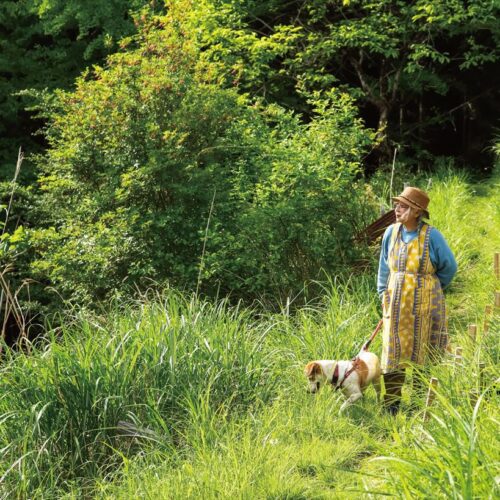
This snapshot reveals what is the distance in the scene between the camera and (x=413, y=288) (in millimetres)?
5348

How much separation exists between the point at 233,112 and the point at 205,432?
18.6 feet

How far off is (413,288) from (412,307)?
121 mm

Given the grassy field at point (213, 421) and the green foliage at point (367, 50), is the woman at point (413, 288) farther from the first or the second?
the green foliage at point (367, 50)

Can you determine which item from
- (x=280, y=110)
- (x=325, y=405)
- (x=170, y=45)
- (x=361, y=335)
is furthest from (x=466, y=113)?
(x=325, y=405)

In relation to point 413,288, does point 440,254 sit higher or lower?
higher

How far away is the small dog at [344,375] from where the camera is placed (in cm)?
527

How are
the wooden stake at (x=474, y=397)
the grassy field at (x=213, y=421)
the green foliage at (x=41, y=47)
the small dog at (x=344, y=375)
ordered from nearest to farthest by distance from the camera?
the grassy field at (x=213, y=421)
the wooden stake at (x=474, y=397)
the small dog at (x=344, y=375)
the green foliage at (x=41, y=47)

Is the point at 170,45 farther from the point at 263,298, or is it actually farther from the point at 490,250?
the point at 490,250

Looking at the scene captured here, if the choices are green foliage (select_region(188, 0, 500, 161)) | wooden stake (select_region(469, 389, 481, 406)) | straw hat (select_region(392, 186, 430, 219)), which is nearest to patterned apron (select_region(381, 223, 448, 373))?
straw hat (select_region(392, 186, 430, 219))

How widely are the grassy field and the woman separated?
0.20 metres

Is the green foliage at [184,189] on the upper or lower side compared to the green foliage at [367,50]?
lower

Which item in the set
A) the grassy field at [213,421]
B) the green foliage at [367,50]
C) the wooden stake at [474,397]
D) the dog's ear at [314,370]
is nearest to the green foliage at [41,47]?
the green foliage at [367,50]

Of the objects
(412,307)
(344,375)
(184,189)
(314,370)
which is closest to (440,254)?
(412,307)

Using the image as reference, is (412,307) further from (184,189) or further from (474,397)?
(184,189)
